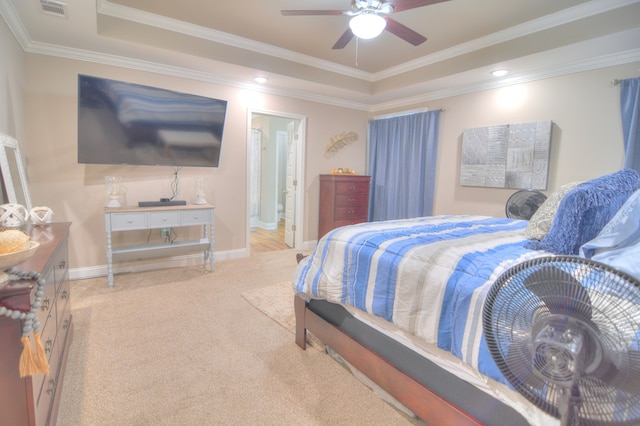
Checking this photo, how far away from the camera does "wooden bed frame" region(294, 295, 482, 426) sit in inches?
50.1

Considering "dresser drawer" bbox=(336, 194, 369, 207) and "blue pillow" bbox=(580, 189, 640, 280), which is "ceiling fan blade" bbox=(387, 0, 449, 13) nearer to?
"blue pillow" bbox=(580, 189, 640, 280)

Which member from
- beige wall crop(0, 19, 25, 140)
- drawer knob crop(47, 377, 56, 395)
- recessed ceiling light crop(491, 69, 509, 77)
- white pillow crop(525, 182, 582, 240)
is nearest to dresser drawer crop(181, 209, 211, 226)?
beige wall crop(0, 19, 25, 140)

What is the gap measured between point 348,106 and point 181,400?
A: 4.58 meters

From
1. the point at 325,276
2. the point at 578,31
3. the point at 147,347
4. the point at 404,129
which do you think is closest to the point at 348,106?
the point at 404,129

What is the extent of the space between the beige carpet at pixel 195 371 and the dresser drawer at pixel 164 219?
2.36ft

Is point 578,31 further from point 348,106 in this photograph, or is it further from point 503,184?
point 348,106

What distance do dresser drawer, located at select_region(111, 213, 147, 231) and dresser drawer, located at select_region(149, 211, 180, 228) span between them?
2.9 inches

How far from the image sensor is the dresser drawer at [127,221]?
9.88 feet

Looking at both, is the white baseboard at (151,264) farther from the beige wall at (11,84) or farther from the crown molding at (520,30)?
the crown molding at (520,30)

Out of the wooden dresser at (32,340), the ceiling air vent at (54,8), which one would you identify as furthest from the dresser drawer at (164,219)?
the ceiling air vent at (54,8)

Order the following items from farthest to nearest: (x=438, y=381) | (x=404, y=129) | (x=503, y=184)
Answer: (x=404, y=129), (x=503, y=184), (x=438, y=381)

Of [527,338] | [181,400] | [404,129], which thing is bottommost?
[181,400]

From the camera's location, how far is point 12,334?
3.41 feet

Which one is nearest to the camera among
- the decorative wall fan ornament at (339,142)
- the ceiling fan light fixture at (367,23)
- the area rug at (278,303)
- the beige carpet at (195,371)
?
the beige carpet at (195,371)
